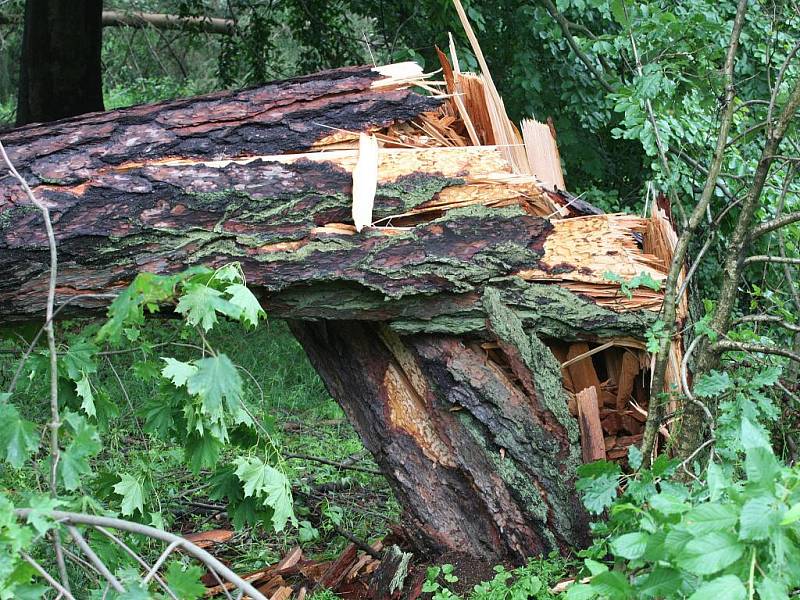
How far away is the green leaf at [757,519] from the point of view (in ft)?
4.66

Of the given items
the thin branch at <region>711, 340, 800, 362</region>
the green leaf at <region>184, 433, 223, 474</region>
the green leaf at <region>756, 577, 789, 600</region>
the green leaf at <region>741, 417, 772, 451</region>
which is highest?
the green leaf at <region>741, 417, 772, 451</region>

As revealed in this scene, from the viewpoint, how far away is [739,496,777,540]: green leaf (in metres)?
1.42

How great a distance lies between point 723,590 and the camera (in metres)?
1.40

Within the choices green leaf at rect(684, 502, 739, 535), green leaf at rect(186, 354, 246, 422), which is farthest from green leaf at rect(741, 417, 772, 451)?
green leaf at rect(186, 354, 246, 422)

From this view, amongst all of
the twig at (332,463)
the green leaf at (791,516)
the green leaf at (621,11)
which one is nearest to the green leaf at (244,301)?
the green leaf at (791,516)

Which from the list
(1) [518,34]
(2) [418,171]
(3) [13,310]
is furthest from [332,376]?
(1) [518,34]

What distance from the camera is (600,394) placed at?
128 inches

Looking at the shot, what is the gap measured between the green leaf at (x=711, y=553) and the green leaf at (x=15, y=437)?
1.59 meters

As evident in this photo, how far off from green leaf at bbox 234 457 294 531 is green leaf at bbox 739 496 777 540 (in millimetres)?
1500

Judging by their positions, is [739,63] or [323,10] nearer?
[739,63]

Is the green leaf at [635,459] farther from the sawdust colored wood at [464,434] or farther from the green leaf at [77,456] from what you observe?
the green leaf at [77,456]

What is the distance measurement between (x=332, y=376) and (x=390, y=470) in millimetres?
440

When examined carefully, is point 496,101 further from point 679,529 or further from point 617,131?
point 679,529

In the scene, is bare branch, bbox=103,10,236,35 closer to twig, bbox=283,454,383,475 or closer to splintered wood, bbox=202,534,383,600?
twig, bbox=283,454,383,475
